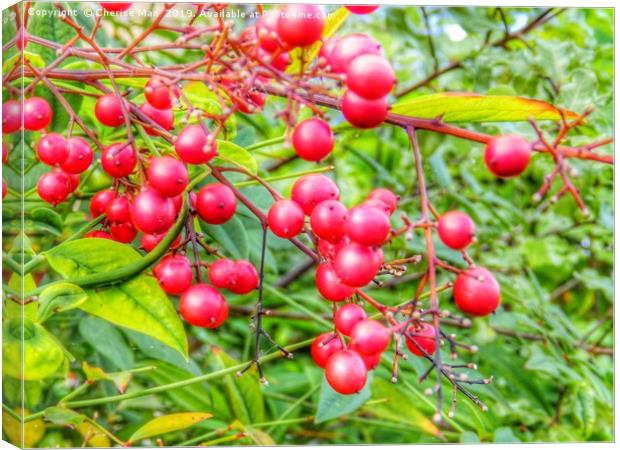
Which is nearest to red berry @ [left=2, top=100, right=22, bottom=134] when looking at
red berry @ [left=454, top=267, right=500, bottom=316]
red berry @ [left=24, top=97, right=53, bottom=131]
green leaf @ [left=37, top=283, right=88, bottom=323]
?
red berry @ [left=24, top=97, right=53, bottom=131]

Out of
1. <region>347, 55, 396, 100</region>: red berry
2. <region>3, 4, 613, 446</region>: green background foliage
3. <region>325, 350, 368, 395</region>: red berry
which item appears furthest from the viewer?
<region>3, 4, 613, 446</region>: green background foliage

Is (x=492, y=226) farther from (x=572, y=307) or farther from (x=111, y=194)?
(x=111, y=194)

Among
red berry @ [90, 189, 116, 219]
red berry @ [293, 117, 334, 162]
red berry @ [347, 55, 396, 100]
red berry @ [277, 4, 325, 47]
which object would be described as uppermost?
red berry @ [277, 4, 325, 47]

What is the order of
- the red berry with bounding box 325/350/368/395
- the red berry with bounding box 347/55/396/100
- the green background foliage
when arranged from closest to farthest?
the red berry with bounding box 347/55/396/100 < the red berry with bounding box 325/350/368/395 < the green background foliage

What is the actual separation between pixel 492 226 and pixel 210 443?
569 millimetres

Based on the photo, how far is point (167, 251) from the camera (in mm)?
556

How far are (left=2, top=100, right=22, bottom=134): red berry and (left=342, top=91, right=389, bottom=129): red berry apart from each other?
266mm

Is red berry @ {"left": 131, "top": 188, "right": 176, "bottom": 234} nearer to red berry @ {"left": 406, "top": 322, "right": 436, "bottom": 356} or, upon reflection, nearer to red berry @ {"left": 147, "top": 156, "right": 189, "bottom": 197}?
red berry @ {"left": 147, "top": 156, "right": 189, "bottom": 197}

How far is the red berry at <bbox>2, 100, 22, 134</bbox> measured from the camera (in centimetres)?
60

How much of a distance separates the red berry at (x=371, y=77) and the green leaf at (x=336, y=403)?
417 mm

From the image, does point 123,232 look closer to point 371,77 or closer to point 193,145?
point 193,145

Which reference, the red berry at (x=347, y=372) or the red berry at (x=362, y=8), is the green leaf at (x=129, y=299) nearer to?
the red berry at (x=347, y=372)

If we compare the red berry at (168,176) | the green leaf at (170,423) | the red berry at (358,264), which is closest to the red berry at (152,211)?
the red berry at (168,176)

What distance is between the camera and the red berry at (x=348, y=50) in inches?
17.4
